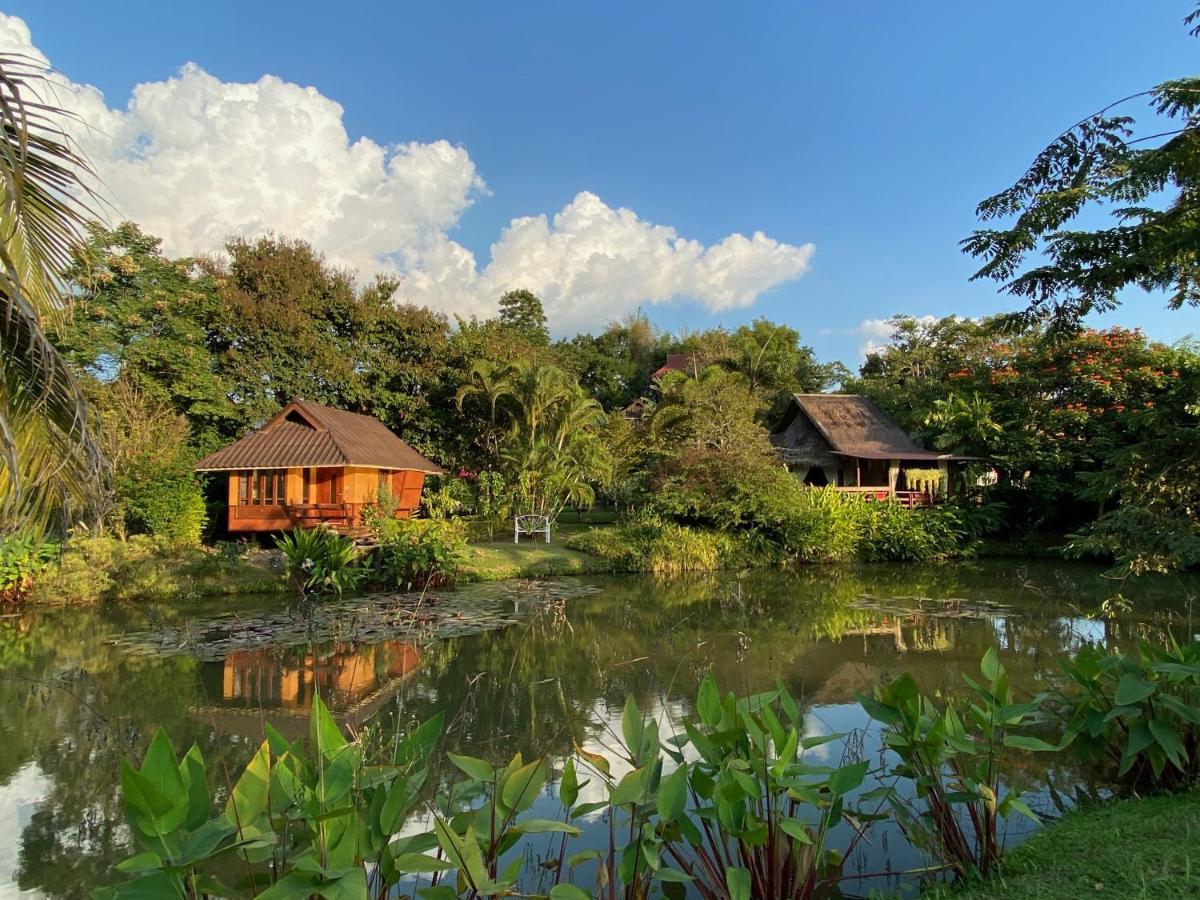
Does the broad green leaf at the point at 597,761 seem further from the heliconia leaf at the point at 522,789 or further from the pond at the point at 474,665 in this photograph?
the pond at the point at 474,665

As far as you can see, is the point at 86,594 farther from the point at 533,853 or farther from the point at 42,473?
the point at 533,853

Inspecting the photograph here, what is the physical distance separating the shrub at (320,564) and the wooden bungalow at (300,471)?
2.54 m

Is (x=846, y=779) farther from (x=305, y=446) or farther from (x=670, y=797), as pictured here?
(x=305, y=446)

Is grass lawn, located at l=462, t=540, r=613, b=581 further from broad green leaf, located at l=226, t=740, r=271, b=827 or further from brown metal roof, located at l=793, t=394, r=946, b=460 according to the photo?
broad green leaf, located at l=226, t=740, r=271, b=827

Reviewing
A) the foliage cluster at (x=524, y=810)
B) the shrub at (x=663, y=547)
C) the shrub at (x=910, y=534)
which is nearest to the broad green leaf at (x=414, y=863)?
the foliage cluster at (x=524, y=810)

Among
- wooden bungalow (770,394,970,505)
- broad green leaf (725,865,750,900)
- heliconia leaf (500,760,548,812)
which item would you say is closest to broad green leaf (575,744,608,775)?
heliconia leaf (500,760,548,812)

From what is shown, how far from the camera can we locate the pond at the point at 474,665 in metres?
4.31

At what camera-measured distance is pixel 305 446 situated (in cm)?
1554

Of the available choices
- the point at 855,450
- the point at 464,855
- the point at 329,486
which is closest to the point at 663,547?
the point at 329,486

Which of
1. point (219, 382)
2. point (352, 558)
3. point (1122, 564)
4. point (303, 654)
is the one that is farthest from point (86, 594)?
point (1122, 564)

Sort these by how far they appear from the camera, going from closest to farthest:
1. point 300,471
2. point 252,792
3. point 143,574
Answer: point 252,792 → point 143,574 → point 300,471

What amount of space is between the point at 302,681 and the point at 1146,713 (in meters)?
6.79

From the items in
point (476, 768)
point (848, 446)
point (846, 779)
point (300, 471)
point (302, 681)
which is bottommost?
point (302, 681)

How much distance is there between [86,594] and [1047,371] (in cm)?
2235
